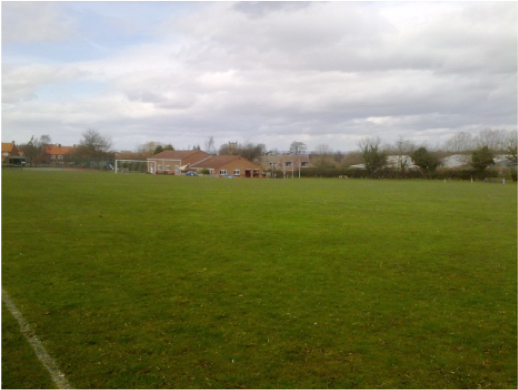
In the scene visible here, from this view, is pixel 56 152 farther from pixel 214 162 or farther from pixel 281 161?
pixel 281 161

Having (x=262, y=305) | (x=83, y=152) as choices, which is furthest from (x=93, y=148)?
(x=262, y=305)

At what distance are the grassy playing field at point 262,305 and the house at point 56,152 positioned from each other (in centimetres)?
8913

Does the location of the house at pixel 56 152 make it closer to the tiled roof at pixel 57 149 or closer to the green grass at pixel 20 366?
the tiled roof at pixel 57 149

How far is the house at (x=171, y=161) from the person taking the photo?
289ft

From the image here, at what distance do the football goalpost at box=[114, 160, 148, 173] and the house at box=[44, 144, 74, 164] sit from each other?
1503 cm

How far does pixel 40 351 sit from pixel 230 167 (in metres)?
82.3

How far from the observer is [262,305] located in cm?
708

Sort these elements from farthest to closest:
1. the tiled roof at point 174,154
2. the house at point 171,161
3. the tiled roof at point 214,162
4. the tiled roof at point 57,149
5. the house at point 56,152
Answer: the tiled roof at point 57,149
the house at point 56,152
the tiled roof at point 174,154
the house at point 171,161
the tiled roof at point 214,162

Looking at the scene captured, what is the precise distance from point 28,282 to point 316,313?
17.0 ft

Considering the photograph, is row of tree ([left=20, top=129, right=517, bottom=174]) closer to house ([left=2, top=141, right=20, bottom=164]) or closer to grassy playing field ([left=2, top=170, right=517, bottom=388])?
house ([left=2, top=141, right=20, bottom=164])

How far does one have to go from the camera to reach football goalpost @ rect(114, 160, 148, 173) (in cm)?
8550

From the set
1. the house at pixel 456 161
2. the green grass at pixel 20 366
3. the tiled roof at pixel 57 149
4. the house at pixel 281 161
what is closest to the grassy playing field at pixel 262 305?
the green grass at pixel 20 366

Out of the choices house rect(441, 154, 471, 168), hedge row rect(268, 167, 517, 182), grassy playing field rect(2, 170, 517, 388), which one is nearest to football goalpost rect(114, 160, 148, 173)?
hedge row rect(268, 167, 517, 182)

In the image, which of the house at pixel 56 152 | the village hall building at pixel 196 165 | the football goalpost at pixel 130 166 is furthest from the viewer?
the house at pixel 56 152
